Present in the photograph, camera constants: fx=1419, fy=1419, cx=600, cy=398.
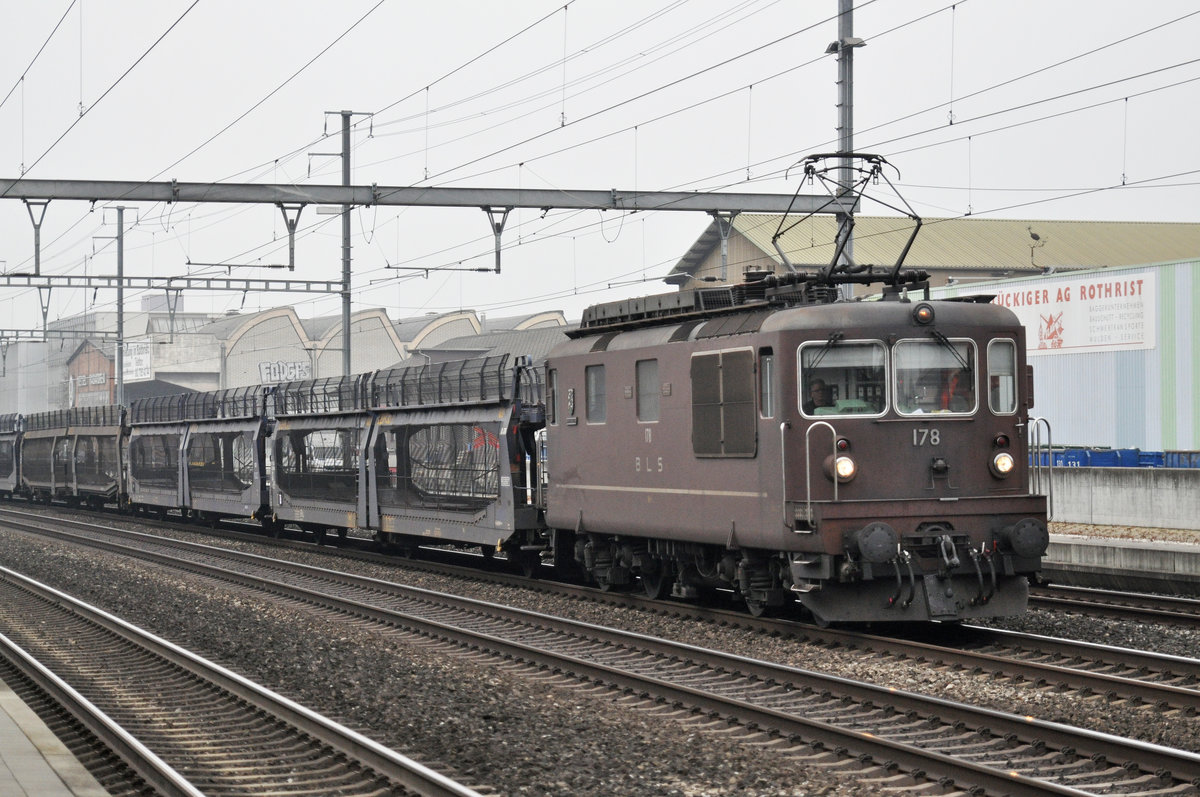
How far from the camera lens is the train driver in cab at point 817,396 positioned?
1302cm

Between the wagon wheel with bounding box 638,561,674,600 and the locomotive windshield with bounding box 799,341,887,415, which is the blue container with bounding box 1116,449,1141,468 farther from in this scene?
the locomotive windshield with bounding box 799,341,887,415

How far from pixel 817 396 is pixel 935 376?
1167mm

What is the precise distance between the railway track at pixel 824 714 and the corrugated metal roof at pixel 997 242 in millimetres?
51386

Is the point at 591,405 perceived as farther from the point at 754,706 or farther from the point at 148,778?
the point at 148,778

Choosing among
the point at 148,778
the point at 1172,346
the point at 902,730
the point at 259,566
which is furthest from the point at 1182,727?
the point at 1172,346

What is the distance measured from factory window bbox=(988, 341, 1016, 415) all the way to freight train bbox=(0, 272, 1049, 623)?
2 centimetres

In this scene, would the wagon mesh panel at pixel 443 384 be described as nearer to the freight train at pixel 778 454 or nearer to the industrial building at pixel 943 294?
the freight train at pixel 778 454

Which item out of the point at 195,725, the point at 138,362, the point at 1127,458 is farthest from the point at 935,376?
the point at 138,362

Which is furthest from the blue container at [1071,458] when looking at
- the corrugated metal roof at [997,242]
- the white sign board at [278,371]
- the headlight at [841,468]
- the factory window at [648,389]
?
the white sign board at [278,371]

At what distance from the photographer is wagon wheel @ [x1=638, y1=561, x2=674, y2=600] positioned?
16500 mm

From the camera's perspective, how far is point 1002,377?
13.5m

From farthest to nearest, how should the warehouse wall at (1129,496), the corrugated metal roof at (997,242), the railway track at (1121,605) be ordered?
the corrugated metal roof at (997,242), the warehouse wall at (1129,496), the railway track at (1121,605)

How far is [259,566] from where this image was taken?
2373cm

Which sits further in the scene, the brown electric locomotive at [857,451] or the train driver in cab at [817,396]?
the train driver in cab at [817,396]
